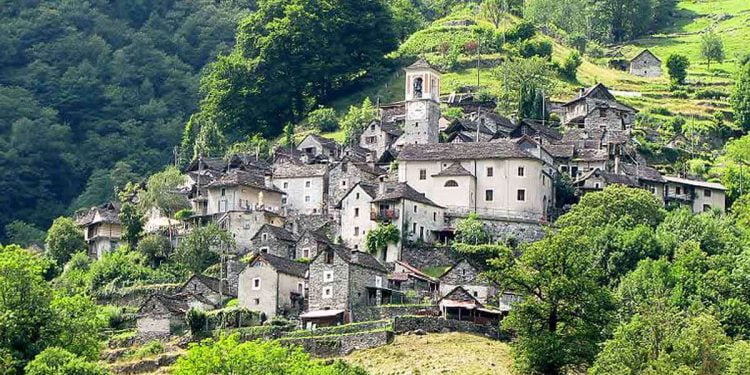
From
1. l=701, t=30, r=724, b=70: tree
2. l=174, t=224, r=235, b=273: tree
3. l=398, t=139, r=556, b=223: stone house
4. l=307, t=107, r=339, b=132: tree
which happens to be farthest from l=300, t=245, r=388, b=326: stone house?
l=701, t=30, r=724, b=70: tree

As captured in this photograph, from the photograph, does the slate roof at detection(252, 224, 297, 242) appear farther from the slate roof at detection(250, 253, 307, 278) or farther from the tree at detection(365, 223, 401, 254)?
the slate roof at detection(250, 253, 307, 278)

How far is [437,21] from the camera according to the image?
164375mm

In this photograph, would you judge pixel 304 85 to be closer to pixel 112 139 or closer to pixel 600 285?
pixel 112 139

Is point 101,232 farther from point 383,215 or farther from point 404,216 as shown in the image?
point 404,216

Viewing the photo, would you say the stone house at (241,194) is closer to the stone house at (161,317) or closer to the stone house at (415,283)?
the stone house at (161,317)

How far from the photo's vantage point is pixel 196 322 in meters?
95.5

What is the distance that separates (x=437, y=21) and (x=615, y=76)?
20248mm

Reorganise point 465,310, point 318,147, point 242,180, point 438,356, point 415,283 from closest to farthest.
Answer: point 438,356, point 465,310, point 415,283, point 242,180, point 318,147

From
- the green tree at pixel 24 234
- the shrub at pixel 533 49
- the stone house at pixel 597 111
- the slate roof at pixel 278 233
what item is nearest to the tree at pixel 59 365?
the slate roof at pixel 278 233

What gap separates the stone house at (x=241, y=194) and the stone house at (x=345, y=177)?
152 inches

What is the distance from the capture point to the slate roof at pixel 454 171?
10669 centimetres

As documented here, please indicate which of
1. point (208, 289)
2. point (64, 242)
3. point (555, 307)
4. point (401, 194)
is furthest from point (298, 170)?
point (555, 307)

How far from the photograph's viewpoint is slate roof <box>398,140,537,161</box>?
107 m

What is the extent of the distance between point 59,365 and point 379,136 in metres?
53.0
